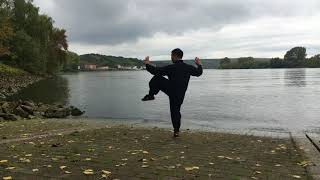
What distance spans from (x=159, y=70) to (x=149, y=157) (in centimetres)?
295

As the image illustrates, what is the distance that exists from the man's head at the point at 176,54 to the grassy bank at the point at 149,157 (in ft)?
6.88

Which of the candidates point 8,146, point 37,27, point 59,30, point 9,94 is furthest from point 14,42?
point 8,146

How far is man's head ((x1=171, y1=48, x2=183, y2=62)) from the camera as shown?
39.0ft

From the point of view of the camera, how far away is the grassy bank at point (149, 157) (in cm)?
782

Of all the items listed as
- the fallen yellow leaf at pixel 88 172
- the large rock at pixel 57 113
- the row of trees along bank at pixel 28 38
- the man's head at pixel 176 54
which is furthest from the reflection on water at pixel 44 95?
the fallen yellow leaf at pixel 88 172

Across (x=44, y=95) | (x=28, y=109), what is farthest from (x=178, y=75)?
(x=44, y=95)

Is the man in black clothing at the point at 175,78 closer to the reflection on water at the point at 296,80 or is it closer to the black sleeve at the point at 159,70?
the black sleeve at the point at 159,70

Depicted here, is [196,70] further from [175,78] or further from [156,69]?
[156,69]

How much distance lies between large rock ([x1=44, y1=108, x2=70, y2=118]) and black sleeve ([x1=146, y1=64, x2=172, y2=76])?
Answer: 1894 cm

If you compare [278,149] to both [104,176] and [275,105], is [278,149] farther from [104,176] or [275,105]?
[275,105]

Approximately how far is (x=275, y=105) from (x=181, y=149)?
28.8 m

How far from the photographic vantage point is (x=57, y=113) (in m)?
30.4

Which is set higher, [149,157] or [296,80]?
[149,157]

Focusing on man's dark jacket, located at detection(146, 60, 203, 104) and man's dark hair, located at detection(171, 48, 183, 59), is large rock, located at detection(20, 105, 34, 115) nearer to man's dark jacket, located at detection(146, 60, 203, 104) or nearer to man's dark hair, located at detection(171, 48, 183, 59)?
man's dark jacket, located at detection(146, 60, 203, 104)
